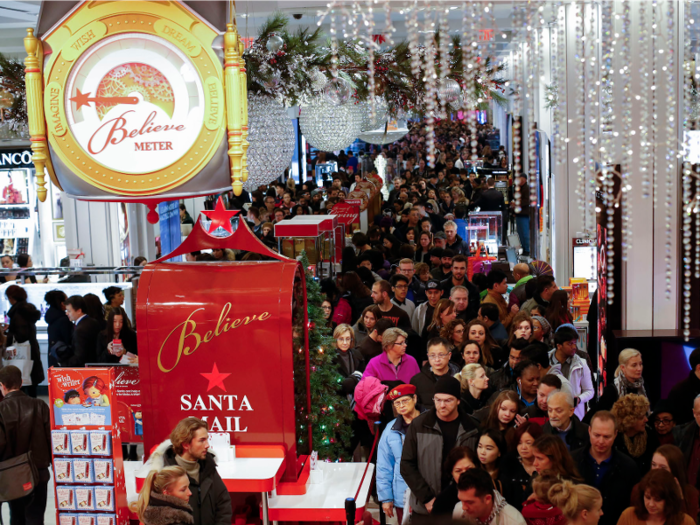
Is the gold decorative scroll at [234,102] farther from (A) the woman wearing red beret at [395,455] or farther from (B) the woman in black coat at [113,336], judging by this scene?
(B) the woman in black coat at [113,336]

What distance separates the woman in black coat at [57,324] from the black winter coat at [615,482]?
5171mm

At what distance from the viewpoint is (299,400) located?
491 centimetres

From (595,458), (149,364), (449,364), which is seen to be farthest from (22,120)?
(595,458)

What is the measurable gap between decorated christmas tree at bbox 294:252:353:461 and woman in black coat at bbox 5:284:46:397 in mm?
3796

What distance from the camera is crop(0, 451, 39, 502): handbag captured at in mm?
5215

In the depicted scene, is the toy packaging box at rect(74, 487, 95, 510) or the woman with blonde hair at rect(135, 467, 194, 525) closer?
the woman with blonde hair at rect(135, 467, 194, 525)

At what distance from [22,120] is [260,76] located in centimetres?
161

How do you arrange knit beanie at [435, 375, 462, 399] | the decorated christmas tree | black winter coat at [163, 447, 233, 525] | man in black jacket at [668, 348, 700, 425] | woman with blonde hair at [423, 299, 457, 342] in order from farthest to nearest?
woman with blonde hair at [423, 299, 457, 342] → man in black jacket at [668, 348, 700, 425] → the decorated christmas tree → knit beanie at [435, 375, 462, 399] → black winter coat at [163, 447, 233, 525]

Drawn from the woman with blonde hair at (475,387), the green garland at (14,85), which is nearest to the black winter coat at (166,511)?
the woman with blonde hair at (475,387)

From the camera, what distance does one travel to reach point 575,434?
4.63 meters

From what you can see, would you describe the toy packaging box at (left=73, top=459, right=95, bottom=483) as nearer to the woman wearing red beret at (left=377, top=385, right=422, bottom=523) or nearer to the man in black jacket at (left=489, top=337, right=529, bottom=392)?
the woman wearing red beret at (left=377, top=385, right=422, bottom=523)

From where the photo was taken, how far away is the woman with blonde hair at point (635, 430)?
471 cm

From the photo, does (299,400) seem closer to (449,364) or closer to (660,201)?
(449,364)

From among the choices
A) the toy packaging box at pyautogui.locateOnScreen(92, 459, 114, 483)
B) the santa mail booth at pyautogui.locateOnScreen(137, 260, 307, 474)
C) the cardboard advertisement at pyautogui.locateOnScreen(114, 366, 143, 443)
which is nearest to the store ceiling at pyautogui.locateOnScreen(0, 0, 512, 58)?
the santa mail booth at pyautogui.locateOnScreen(137, 260, 307, 474)
